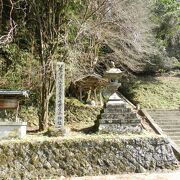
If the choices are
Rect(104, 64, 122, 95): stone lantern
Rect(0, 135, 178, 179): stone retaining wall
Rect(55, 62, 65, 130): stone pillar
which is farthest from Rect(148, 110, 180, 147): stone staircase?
Rect(55, 62, 65, 130): stone pillar

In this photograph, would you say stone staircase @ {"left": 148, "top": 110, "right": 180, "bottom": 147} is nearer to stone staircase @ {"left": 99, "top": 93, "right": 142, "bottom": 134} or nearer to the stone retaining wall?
stone staircase @ {"left": 99, "top": 93, "right": 142, "bottom": 134}

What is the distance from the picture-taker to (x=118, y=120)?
10.5m

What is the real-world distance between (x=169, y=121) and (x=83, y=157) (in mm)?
7070

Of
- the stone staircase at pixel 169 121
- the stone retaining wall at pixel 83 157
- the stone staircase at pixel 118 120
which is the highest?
the stone staircase at pixel 118 120

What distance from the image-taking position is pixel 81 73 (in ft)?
54.2

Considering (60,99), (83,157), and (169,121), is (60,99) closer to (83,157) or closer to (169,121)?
(83,157)

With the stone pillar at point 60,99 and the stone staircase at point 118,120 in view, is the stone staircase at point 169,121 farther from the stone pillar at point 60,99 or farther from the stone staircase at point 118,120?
the stone pillar at point 60,99

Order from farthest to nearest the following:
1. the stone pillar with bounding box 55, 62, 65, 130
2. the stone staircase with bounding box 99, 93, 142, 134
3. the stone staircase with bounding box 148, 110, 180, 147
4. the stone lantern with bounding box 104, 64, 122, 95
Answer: the stone staircase with bounding box 148, 110, 180, 147
the stone lantern with bounding box 104, 64, 122, 95
the stone staircase with bounding box 99, 93, 142, 134
the stone pillar with bounding box 55, 62, 65, 130

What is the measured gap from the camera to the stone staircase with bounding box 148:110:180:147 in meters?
12.9

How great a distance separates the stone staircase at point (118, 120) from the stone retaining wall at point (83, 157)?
3.52 ft

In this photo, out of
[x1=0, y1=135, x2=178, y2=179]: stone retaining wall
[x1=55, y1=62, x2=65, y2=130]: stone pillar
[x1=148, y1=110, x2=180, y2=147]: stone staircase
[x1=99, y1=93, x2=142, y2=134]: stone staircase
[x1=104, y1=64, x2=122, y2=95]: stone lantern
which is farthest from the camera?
[x1=148, y1=110, x2=180, y2=147]: stone staircase

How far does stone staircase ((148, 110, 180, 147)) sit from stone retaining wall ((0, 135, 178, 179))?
112 inches

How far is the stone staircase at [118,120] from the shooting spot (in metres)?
10.4

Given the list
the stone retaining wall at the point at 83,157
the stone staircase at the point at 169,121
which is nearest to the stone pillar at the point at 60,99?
the stone retaining wall at the point at 83,157
